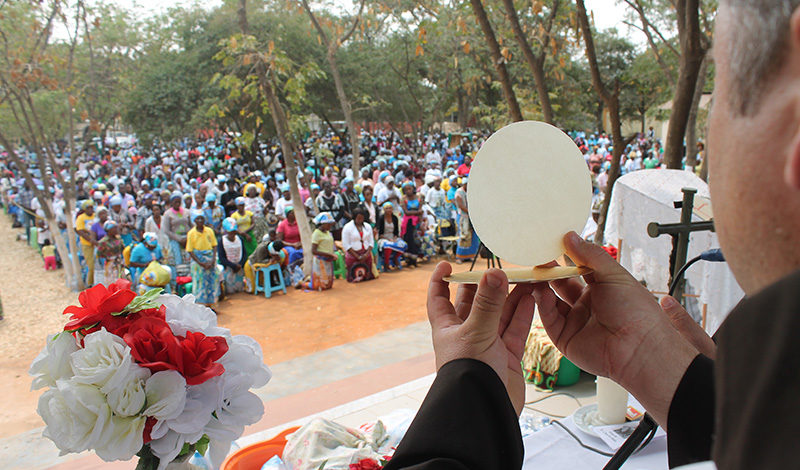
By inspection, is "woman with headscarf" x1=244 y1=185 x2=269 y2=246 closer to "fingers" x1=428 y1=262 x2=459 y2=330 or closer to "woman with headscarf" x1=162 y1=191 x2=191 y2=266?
"woman with headscarf" x1=162 y1=191 x2=191 y2=266

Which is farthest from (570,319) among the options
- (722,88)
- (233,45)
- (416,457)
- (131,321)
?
(233,45)

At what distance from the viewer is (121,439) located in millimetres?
1549

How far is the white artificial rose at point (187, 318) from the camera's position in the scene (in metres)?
1.72

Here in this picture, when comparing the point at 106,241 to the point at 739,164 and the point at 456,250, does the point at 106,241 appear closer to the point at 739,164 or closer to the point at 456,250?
the point at 456,250

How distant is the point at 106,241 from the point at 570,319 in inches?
369

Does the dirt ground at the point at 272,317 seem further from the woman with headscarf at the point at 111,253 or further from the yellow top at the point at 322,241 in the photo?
the woman with headscarf at the point at 111,253

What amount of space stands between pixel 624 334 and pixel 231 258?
9.08 meters

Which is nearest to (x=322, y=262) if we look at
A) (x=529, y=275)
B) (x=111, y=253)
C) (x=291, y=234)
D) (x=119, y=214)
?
(x=291, y=234)

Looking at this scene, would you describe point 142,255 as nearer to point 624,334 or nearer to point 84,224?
point 84,224

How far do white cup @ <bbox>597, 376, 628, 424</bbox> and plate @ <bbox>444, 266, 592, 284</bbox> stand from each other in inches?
65.1

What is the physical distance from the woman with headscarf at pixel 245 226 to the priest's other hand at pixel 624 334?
30.7ft

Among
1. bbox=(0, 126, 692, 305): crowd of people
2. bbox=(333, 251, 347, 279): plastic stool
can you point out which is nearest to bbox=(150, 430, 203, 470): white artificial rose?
bbox=(0, 126, 692, 305): crowd of people

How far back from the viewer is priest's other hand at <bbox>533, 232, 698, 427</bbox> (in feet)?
4.00

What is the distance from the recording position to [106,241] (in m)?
9.30
